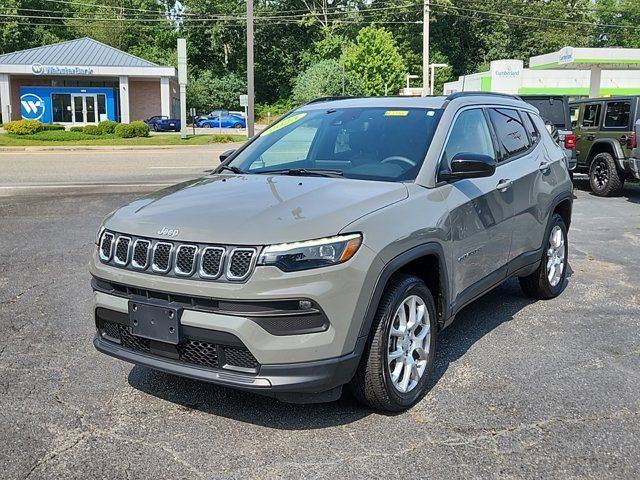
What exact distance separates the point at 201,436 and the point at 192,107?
68.3 metres

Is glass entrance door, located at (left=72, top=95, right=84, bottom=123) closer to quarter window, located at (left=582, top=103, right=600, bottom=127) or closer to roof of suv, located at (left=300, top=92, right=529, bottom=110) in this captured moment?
quarter window, located at (left=582, top=103, right=600, bottom=127)

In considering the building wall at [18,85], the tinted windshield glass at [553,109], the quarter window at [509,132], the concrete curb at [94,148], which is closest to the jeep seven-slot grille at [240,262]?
A: the quarter window at [509,132]

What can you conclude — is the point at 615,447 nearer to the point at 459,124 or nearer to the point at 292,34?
the point at 459,124

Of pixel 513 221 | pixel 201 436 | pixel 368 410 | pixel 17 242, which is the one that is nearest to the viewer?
pixel 201 436

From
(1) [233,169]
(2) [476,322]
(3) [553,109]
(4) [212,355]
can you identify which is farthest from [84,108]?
(4) [212,355]

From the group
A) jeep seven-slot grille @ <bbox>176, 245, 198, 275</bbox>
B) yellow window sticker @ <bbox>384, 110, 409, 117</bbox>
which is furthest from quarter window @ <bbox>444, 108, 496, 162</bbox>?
jeep seven-slot grille @ <bbox>176, 245, 198, 275</bbox>

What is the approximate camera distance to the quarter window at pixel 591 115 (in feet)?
46.0

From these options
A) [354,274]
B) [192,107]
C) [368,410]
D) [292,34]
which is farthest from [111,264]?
[292,34]

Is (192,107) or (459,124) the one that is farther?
(192,107)

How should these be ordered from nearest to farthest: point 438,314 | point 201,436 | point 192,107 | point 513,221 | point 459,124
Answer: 1. point 201,436
2. point 438,314
3. point 459,124
4. point 513,221
5. point 192,107

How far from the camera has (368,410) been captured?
384cm

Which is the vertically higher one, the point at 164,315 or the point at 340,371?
the point at 164,315

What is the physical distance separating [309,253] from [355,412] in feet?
3.65

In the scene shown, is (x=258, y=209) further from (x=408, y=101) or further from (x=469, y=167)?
(x=408, y=101)
